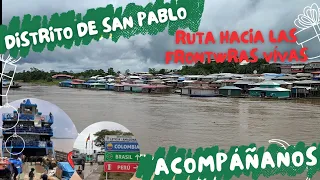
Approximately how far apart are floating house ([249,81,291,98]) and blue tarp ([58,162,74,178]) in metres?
16.3

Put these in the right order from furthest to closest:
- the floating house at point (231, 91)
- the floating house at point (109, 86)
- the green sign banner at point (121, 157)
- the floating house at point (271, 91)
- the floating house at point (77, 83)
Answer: the floating house at point (77, 83) → the floating house at point (109, 86) → the floating house at point (231, 91) → the floating house at point (271, 91) → the green sign banner at point (121, 157)

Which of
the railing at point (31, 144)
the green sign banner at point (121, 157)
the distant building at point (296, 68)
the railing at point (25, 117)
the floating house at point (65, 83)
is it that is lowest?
the green sign banner at point (121, 157)

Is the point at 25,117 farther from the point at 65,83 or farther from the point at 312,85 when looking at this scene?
the point at 65,83

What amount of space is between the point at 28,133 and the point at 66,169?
31 centimetres

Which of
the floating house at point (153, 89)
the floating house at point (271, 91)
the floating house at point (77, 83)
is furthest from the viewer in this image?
the floating house at point (77, 83)

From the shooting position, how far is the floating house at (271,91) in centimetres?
1714

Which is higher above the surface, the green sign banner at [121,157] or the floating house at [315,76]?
the floating house at [315,76]

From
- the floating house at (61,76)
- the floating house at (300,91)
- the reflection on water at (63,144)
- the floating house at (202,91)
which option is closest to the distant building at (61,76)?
the floating house at (61,76)

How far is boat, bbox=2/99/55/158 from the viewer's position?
191cm

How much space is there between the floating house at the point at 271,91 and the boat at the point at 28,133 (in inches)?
638

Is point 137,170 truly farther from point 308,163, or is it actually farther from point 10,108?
point 308,163

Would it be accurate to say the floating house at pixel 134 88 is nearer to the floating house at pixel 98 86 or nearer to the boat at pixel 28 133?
the floating house at pixel 98 86

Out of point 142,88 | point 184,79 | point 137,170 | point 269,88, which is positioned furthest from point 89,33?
point 184,79

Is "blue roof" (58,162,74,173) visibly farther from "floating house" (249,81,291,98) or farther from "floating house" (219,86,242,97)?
"floating house" (219,86,242,97)
